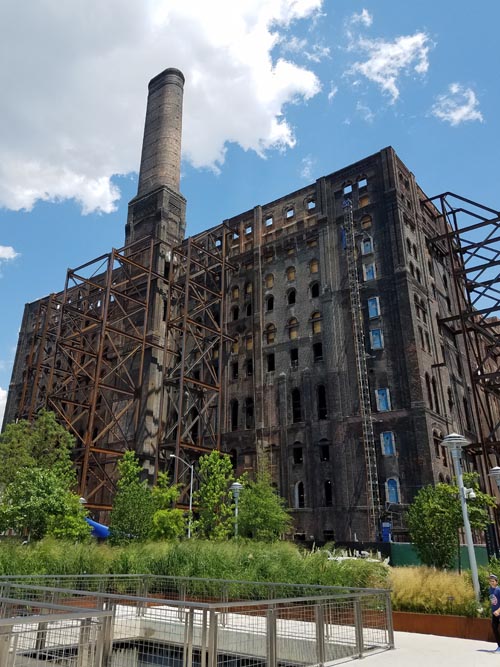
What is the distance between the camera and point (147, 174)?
57062mm

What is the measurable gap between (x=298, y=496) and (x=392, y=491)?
719 cm

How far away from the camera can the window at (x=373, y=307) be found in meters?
38.1

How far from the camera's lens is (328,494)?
36.1 m

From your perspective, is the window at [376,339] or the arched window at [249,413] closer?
the window at [376,339]

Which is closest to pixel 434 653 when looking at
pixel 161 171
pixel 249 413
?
pixel 249 413

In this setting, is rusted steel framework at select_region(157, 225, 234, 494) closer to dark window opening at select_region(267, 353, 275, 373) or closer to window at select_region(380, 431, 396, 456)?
dark window opening at select_region(267, 353, 275, 373)

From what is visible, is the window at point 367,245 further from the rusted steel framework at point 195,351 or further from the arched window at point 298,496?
the arched window at point 298,496

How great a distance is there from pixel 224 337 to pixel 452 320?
60.6ft

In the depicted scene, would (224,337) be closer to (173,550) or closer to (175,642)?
(173,550)

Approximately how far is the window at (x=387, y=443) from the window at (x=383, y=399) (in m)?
1.61

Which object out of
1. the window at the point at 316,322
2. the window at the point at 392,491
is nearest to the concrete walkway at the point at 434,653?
the window at the point at 392,491

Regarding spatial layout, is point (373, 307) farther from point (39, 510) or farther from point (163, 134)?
point (163, 134)

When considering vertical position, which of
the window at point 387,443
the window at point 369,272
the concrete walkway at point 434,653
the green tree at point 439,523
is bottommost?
the concrete walkway at point 434,653

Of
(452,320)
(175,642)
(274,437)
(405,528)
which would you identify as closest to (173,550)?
(175,642)
